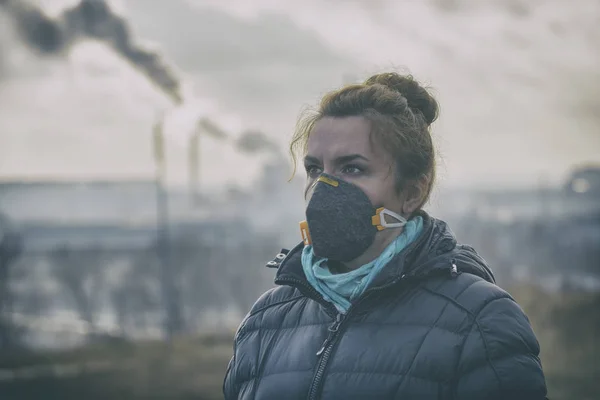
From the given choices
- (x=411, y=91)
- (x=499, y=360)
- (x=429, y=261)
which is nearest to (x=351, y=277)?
(x=429, y=261)

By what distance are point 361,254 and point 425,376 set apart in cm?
44

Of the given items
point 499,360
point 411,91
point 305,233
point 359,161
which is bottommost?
point 499,360

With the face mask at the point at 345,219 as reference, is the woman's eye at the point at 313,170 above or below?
above

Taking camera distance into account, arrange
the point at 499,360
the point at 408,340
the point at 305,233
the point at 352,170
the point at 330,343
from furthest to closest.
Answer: the point at 305,233 → the point at 352,170 → the point at 330,343 → the point at 408,340 → the point at 499,360

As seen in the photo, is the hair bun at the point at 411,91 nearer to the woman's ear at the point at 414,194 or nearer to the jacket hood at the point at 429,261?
the woman's ear at the point at 414,194

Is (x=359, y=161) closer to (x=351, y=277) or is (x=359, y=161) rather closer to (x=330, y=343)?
(x=351, y=277)

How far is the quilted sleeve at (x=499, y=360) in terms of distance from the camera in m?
2.07

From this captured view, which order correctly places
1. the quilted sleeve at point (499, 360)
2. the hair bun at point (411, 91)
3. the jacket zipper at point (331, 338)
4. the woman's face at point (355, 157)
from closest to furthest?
the quilted sleeve at point (499, 360) < the jacket zipper at point (331, 338) < the woman's face at point (355, 157) < the hair bun at point (411, 91)

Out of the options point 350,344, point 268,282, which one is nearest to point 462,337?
point 350,344

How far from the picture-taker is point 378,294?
2.30 meters

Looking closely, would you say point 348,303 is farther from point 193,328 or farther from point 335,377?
point 193,328

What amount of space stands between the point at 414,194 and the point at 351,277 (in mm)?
351

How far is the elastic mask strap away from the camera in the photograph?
94.1 inches

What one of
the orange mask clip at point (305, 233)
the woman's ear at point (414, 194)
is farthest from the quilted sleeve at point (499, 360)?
the orange mask clip at point (305, 233)
